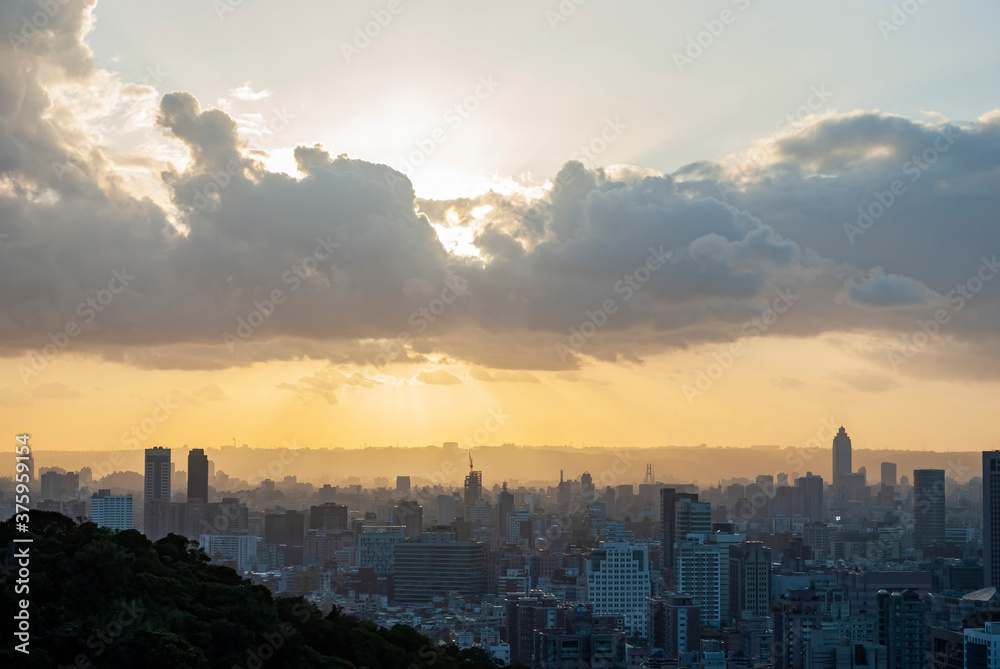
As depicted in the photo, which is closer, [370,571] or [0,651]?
[0,651]

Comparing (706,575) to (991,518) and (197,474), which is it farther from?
(197,474)

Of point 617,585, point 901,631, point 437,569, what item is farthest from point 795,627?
point 437,569

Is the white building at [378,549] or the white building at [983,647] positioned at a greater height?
the white building at [983,647]

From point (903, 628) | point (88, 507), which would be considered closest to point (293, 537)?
point (88, 507)

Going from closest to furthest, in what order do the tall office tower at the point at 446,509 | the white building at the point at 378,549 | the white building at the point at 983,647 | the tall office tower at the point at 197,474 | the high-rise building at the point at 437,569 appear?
the white building at the point at 983,647 < the high-rise building at the point at 437,569 < the white building at the point at 378,549 < the tall office tower at the point at 197,474 < the tall office tower at the point at 446,509

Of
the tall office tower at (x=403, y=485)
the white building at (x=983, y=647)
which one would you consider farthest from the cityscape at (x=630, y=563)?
the tall office tower at (x=403, y=485)

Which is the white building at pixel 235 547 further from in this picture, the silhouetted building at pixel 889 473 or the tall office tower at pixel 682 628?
the silhouetted building at pixel 889 473

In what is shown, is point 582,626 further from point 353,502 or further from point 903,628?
point 353,502
